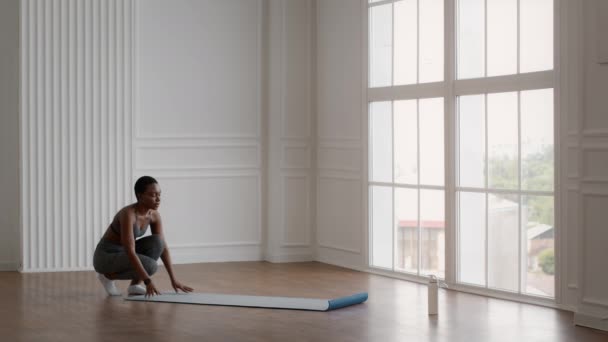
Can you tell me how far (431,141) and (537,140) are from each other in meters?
1.15

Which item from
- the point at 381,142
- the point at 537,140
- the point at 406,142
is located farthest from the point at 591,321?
the point at 381,142

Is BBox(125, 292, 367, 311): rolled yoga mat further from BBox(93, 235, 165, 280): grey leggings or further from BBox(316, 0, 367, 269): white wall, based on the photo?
BBox(316, 0, 367, 269): white wall

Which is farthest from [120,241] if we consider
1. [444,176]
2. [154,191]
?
[444,176]

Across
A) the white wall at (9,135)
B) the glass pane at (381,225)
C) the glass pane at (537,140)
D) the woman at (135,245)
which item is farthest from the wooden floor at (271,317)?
the glass pane at (537,140)

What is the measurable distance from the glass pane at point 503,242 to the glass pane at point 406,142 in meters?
0.95

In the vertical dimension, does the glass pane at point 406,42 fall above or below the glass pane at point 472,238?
above

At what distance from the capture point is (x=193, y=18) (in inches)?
326

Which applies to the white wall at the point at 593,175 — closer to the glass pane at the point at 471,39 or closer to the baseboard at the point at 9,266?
the glass pane at the point at 471,39

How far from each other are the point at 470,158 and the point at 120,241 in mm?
2739

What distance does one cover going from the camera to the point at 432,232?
281 inches

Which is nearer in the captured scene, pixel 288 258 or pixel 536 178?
pixel 536 178

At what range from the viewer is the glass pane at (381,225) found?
7641 mm

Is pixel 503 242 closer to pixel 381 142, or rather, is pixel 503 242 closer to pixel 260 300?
pixel 381 142

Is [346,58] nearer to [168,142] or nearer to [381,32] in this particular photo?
[381,32]
